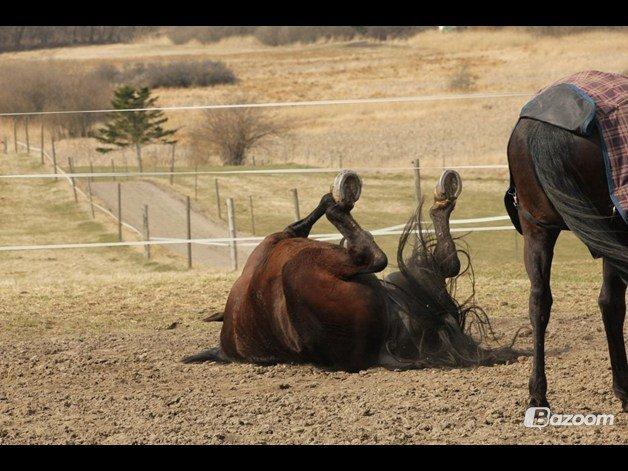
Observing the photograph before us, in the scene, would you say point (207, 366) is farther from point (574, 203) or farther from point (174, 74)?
point (174, 74)

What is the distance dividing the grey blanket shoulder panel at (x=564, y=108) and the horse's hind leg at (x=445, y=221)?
3.55 feet

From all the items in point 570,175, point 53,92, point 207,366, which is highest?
point 53,92

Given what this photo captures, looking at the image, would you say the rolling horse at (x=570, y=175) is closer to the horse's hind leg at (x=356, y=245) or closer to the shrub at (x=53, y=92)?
the horse's hind leg at (x=356, y=245)

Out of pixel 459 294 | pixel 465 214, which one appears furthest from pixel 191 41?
pixel 459 294

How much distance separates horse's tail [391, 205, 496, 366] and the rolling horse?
102cm

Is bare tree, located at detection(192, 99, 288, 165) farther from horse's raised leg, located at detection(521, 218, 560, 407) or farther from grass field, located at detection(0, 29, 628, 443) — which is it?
horse's raised leg, located at detection(521, 218, 560, 407)

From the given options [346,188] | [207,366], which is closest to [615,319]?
[346,188]

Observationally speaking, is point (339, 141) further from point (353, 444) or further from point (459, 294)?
point (353, 444)

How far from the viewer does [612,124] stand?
4.18 metres

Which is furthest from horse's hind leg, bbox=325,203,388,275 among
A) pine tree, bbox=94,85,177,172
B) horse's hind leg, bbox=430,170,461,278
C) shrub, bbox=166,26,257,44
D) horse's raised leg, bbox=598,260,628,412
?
shrub, bbox=166,26,257,44

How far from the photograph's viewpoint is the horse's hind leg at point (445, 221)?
221 inches

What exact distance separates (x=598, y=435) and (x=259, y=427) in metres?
1.44

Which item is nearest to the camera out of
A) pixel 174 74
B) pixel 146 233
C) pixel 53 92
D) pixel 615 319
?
pixel 615 319

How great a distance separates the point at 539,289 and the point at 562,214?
0.42m
